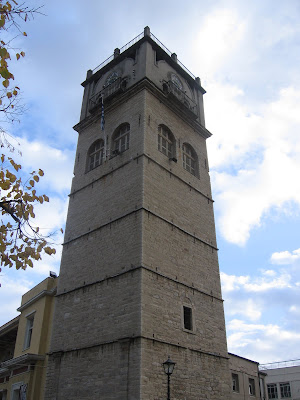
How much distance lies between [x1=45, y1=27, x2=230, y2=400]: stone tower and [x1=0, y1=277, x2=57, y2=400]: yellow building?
90cm

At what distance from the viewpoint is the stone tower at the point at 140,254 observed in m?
13.9

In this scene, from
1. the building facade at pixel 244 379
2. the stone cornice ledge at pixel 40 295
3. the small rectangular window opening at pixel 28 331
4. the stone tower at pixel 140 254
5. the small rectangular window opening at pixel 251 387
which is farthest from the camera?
the small rectangular window opening at pixel 251 387

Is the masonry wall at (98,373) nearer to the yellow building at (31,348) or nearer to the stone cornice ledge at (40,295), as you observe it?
the yellow building at (31,348)

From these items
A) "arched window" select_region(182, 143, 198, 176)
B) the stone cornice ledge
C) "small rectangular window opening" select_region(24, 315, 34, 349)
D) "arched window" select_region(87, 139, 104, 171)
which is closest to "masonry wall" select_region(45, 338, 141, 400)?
the stone cornice ledge

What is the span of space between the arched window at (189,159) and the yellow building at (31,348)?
873 cm

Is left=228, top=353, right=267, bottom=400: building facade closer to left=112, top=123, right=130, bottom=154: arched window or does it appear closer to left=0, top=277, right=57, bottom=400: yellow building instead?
left=0, top=277, right=57, bottom=400: yellow building

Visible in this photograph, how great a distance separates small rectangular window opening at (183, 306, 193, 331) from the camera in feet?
51.3

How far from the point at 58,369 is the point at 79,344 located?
1328 millimetres

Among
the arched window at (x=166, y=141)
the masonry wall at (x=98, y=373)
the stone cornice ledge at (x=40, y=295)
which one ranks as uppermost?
the arched window at (x=166, y=141)

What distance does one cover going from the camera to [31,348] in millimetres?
17375

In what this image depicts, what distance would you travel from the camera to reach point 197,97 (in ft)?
80.9

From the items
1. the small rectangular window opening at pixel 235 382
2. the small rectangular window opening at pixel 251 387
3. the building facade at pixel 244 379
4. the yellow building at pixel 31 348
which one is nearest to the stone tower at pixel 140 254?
the yellow building at pixel 31 348

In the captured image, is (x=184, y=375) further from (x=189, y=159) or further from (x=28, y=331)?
(x=189, y=159)

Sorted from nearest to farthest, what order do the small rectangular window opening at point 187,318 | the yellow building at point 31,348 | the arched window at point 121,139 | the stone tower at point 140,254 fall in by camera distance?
the stone tower at point 140,254 → the small rectangular window opening at point 187,318 → the yellow building at point 31,348 → the arched window at point 121,139
